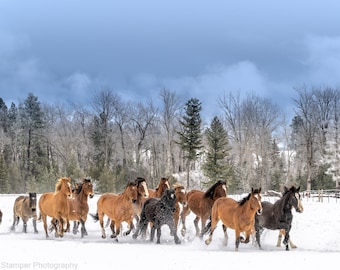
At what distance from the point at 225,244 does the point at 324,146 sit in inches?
1381

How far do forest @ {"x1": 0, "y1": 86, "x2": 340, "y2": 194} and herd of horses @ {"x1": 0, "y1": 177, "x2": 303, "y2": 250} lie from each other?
22567 mm

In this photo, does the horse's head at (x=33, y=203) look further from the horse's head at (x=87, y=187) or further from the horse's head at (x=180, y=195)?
the horse's head at (x=180, y=195)

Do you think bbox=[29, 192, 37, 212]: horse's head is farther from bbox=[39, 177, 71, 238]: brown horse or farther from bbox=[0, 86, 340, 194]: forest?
bbox=[0, 86, 340, 194]: forest

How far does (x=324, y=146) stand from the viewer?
45.6 m

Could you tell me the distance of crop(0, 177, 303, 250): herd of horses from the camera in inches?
508

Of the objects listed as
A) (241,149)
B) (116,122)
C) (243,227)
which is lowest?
(243,227)

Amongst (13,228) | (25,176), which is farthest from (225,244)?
(25,176)

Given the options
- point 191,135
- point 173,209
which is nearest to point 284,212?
point 173,209

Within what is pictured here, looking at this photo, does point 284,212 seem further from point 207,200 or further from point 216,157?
point 216,157

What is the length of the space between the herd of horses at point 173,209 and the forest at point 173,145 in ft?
74.0

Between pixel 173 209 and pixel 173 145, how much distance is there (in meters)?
40.2

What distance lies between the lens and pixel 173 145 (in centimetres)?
5447

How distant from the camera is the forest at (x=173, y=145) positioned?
42.4m

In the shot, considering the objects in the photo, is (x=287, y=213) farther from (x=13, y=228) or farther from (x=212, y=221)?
(x=13, y=228)
